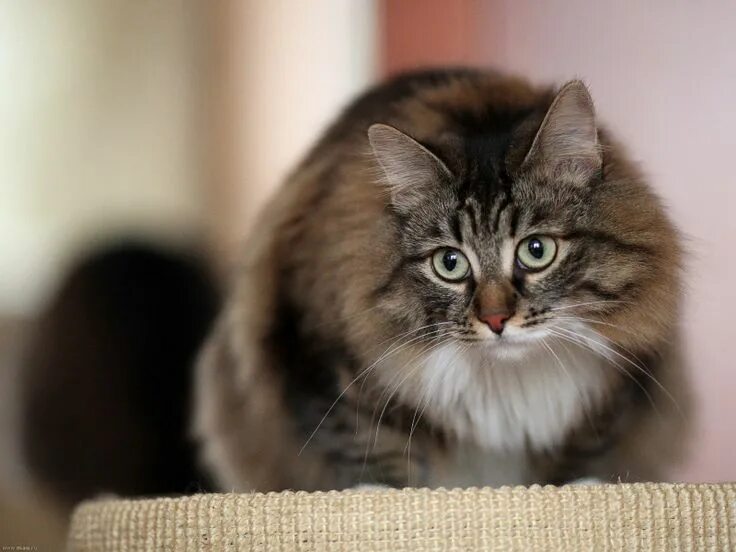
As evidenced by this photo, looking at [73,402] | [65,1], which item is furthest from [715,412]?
[65,1]

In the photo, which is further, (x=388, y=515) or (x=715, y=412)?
(x=715, y=412)


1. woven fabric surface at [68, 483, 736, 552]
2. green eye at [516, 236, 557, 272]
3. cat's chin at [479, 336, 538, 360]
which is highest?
green eye at [516, 236, 557, 272]

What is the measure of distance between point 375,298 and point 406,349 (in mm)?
87

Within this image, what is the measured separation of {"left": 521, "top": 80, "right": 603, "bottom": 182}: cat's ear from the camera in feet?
3.59

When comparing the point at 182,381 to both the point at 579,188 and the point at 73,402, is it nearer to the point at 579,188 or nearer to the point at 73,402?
the point at 73,402

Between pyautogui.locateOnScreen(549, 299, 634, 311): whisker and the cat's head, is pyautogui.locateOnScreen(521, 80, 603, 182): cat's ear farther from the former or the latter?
pyautogui.locateOnScreen(549, 299, 634, 311): whisker

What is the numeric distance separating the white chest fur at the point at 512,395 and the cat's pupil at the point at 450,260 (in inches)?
5.3

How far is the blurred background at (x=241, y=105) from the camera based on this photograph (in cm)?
174

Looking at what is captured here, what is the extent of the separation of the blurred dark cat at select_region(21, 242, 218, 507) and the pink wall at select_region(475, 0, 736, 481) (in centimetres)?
103

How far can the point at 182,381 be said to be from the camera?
1.95 meters

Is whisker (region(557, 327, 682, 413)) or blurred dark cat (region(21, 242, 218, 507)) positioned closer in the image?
whisker (region(557, 327, 682, 413))

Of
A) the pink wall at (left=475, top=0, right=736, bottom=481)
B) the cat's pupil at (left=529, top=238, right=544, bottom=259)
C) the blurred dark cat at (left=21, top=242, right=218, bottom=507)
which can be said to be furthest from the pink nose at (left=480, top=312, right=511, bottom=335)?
the blurred dark cat at (left=21, top=242, right=218, bottom=507)

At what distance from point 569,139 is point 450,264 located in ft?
0.75

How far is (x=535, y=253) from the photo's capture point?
1.12m
